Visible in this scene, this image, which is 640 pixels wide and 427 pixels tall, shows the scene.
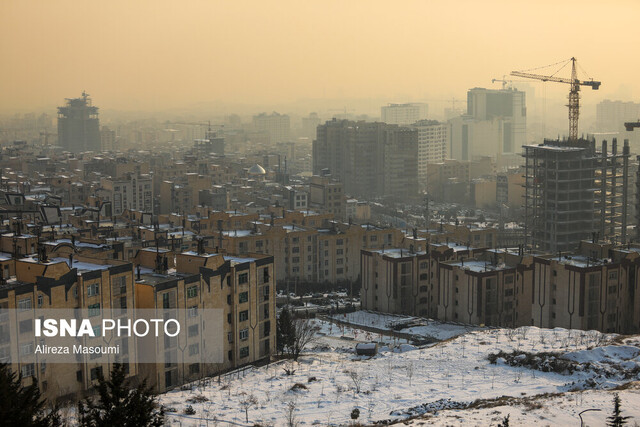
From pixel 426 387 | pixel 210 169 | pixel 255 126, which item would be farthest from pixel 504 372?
pixel 255 126

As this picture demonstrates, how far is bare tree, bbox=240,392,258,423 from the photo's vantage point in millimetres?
11009

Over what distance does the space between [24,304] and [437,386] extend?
5.32m

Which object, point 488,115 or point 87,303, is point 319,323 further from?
point 488,115

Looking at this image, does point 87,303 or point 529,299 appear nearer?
point 87,303

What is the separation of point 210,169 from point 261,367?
27188 millimetres

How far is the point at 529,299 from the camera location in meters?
17.7

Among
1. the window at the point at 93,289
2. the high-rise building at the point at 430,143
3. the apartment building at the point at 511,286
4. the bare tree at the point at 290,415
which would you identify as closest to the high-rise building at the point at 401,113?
the high-rise building at the point at 430,143

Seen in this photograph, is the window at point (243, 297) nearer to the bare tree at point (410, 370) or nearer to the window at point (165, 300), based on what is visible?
the window at point (165, 300)

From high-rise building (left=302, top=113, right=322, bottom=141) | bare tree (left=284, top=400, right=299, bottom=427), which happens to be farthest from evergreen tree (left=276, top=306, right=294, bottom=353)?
high-rise building (left=302, top=113, right=322, bottom=141)

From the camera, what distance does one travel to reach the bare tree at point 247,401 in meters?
11.0

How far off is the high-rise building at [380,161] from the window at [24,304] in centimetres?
3350

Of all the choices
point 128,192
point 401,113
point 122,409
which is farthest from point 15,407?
point 401,113

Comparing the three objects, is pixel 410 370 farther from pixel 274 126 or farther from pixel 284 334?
pixel 274 126

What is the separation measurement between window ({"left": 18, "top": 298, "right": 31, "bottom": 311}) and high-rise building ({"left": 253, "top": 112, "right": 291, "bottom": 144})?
8368 cm
